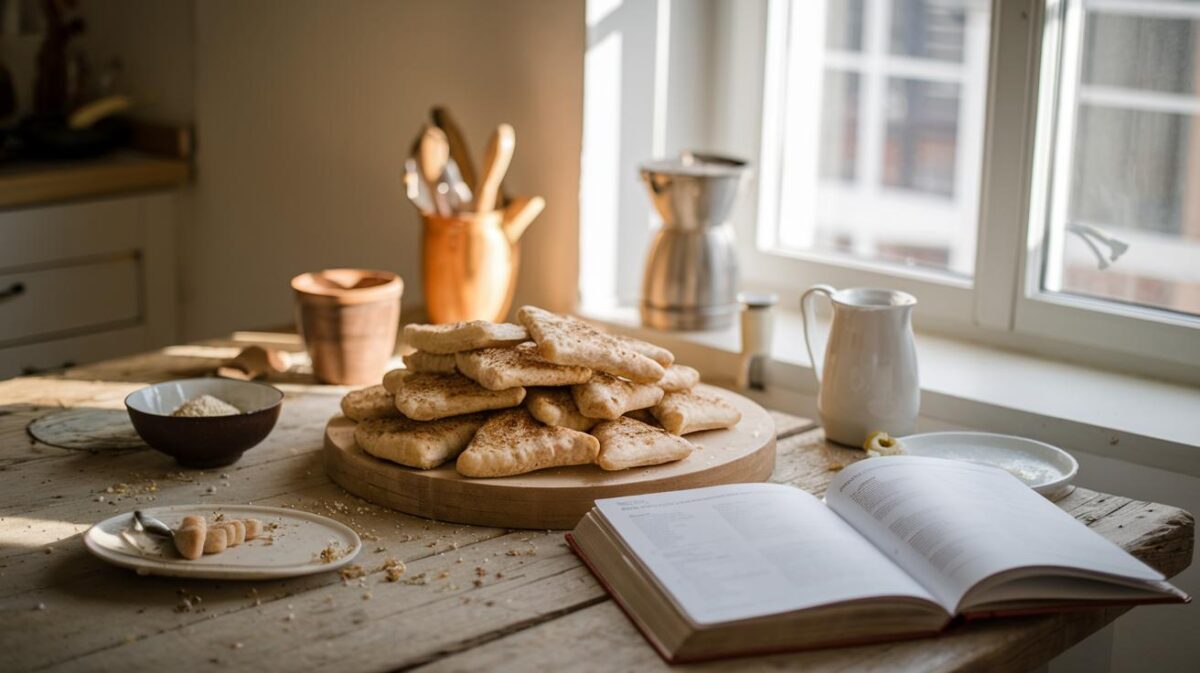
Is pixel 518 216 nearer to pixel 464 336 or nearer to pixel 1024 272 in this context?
pixel 464 336

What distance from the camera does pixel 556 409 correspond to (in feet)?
4.56

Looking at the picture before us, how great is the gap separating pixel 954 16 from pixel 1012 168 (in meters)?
2.95

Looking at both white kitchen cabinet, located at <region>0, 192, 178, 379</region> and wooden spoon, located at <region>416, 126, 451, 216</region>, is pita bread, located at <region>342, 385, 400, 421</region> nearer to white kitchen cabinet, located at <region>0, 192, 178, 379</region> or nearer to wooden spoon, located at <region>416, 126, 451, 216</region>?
wooden spoon, located at <region>416, 126, 451, 216</region>

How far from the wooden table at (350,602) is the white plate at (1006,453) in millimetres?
42

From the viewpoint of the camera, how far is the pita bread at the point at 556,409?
1.38 meters

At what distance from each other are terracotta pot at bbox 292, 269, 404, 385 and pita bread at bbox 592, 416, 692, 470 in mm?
482

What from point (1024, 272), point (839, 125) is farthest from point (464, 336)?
point (839, 125)

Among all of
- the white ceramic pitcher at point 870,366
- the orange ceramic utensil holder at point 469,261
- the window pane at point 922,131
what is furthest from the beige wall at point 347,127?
the window pane at point 922,131

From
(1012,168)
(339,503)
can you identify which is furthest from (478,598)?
(1012,168)

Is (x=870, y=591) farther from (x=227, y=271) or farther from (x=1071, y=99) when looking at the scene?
(x=227, y=271)

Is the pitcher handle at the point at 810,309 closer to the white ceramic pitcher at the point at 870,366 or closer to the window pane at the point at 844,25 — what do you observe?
the white ceramic pitcher at the point at 870,366

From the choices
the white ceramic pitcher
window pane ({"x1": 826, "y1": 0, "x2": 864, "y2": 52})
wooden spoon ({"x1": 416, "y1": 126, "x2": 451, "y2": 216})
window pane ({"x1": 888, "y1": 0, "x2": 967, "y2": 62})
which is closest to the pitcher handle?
the white ceramic pitcher

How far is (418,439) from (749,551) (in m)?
0.39

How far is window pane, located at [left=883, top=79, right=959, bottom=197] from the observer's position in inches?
200
